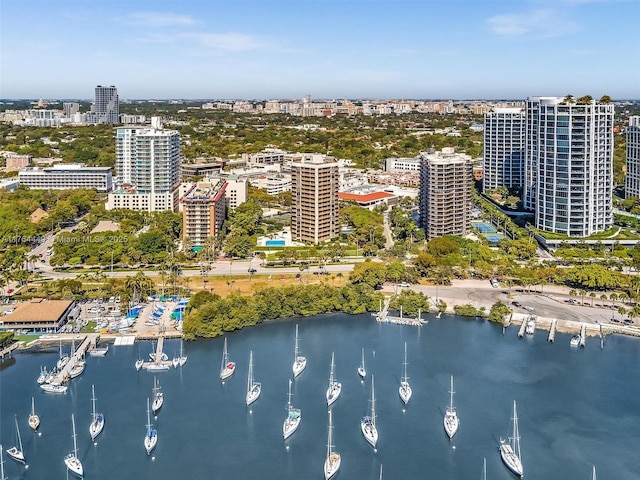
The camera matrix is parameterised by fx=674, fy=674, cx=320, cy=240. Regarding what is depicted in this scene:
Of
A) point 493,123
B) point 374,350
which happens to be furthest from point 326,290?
point 493,123

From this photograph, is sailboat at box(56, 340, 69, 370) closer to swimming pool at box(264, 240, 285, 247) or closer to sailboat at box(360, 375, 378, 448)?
sailboat at box(360, 375, 378, 448)

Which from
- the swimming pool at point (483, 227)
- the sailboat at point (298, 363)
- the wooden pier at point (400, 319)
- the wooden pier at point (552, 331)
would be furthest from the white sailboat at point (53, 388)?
the swimming pool at point (483, 227)

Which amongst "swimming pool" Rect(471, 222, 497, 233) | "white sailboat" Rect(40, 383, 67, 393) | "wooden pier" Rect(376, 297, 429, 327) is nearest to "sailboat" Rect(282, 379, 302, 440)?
"white sailboat" Rect(40, 383, 67, 393)

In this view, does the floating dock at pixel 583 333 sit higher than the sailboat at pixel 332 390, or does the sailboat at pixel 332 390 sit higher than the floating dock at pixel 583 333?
the floating dock at pixel 583 333

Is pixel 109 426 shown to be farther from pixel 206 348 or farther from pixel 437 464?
pixel 437 464

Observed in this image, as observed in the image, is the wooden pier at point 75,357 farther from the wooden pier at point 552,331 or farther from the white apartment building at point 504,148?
the white apartment building at point 504,148

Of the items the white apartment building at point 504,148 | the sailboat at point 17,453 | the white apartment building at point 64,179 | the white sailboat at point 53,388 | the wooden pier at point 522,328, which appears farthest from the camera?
the white apartment building at point 64,179

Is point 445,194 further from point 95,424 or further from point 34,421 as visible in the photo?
point 34,421
